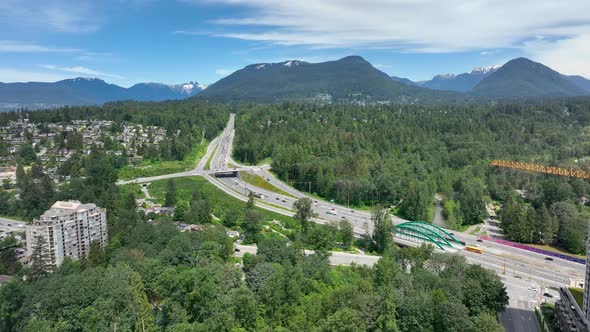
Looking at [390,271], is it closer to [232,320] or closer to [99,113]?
[232,320]

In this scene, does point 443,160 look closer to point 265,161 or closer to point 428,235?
point 428,235

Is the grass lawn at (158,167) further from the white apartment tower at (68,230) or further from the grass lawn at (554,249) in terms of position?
the grass lawn at (554,249)

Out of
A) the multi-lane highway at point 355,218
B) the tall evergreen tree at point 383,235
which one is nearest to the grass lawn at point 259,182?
the multi-lane highway at point 355,218

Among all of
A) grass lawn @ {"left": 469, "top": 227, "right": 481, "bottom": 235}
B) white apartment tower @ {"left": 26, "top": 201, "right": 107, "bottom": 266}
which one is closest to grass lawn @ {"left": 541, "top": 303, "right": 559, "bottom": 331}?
grass lawn @ {"left": 469, "top": 227, "right": 481, "bottom": 235}

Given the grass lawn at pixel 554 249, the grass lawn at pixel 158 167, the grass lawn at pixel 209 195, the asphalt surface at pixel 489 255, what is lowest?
the grass lawn at pixel 554 249

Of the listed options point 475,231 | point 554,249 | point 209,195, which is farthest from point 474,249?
point 209,195

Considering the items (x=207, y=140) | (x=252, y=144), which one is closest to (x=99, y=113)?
(x=207, y=140)
